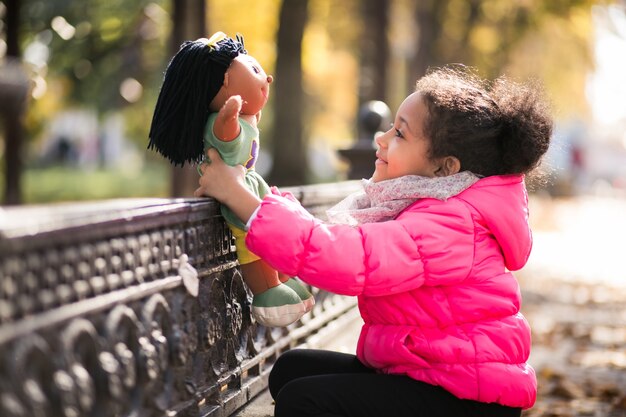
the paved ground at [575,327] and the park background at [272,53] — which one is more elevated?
the park background at [272,53]

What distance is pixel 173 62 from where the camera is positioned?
3828 mm

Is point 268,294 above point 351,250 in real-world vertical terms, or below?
below

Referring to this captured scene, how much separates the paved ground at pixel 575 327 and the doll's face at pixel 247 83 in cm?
129

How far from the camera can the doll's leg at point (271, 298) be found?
3.84 m

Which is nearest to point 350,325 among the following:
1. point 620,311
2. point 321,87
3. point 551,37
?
point 620,311

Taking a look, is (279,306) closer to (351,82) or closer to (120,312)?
(120,312)

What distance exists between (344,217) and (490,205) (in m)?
0.52

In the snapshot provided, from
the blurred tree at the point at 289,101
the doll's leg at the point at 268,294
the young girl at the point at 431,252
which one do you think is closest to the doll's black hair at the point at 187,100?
the young girl at the point at 431,252

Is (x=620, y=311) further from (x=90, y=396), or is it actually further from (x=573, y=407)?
(x=90, y=396)

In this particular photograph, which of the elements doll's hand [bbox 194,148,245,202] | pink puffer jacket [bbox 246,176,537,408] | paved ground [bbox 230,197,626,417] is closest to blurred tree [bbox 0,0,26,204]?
paved ground [bbox 230,197,626,417]

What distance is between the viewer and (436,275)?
3.40 m

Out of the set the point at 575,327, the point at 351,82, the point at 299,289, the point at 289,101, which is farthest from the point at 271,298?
the point at 351,82

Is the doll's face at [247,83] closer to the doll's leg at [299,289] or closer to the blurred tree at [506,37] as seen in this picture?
the doll's leg at [299,289]

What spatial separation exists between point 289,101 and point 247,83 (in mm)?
13119
